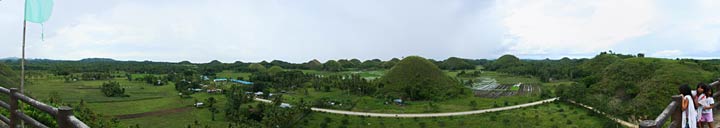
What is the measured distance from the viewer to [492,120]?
85.5 ft

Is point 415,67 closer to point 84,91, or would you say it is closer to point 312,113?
point 312,113

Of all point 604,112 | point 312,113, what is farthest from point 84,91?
point 604,112

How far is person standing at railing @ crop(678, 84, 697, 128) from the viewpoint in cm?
384

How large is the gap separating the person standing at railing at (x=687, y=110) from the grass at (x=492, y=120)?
68.8 feet

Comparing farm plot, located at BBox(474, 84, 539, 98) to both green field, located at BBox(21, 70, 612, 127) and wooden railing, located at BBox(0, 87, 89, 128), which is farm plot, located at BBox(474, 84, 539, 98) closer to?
green field, located at BBox(21, 70, 612, 127)

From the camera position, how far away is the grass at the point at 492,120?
80.7 feet

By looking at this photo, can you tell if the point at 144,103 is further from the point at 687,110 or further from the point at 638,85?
the point at 638,85

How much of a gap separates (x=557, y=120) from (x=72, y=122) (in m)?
27.1

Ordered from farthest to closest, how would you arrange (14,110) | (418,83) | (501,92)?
(418,83) < (501,92) < (14,110)

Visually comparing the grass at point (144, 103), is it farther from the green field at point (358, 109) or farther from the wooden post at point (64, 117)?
the wooden post at point (64, 117)

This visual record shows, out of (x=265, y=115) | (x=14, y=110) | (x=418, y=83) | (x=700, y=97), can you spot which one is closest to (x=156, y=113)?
(x=265, y=115)

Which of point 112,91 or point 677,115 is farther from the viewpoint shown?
point 112,91

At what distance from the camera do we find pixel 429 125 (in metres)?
25.5

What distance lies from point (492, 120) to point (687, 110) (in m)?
23.0
